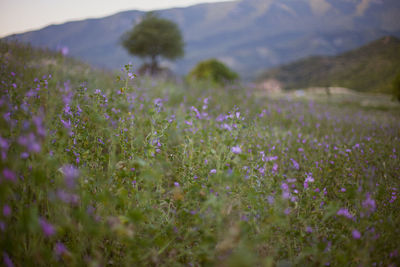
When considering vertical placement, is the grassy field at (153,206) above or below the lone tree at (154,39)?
below

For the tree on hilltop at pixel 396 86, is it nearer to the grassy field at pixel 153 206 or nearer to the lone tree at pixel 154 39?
the grassy field at pixel 153 206

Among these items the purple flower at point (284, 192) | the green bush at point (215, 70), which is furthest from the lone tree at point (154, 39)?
the purple flower at point (284, 192)

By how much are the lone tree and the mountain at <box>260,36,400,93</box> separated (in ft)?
87.9

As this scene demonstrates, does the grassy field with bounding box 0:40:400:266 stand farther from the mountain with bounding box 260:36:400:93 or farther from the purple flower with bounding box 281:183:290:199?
the mountain with bounding box 260:36:400:93

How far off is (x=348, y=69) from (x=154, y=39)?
4558cm

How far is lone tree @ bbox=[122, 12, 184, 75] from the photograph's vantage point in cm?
2155

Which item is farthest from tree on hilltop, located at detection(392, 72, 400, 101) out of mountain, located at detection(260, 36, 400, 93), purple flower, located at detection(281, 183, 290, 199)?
mountain, located at detection(260, 36, 400, 93)

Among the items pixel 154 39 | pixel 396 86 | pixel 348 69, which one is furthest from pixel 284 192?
pixel 348 69

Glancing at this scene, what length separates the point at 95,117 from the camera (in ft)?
6.49

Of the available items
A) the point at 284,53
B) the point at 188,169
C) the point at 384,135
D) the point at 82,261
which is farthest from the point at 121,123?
the point at 284,53

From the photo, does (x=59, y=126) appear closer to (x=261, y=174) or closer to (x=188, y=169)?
(x=188, y=169)

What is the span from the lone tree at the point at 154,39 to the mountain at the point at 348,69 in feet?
87.9

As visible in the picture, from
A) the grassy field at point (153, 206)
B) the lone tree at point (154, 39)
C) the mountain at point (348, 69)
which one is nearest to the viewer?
the grassy field at point (153, 206)

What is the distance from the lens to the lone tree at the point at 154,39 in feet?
70.7
